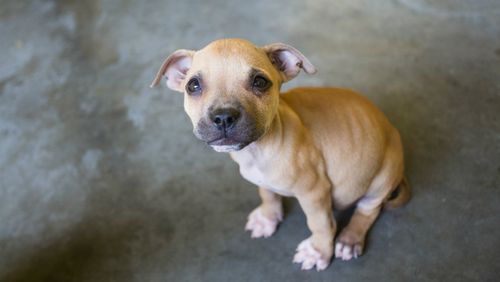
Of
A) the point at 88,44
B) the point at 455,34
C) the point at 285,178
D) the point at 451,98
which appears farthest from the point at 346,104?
the point at 88,44

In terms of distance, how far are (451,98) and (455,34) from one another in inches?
40.3

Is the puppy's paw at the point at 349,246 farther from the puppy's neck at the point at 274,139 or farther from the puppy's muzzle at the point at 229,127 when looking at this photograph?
the puppy's muzzle at the point at 229,127

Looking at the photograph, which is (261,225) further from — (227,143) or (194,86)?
(194,86)

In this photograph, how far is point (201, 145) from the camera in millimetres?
4527

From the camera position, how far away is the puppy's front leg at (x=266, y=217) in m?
3.66

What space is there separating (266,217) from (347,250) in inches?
26.3

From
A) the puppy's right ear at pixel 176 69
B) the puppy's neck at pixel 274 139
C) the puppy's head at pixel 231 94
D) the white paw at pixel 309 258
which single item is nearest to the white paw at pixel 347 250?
the white paw at pixel 309 258

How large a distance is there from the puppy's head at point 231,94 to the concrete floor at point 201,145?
56.3 inches

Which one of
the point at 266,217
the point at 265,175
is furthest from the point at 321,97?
the point at 266,217

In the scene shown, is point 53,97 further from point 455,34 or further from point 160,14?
point 455,34

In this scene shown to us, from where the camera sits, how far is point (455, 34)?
16.9 feet

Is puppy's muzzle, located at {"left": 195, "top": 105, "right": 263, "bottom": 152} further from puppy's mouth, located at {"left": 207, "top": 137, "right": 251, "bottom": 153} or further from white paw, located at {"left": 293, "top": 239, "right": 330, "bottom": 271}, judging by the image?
white paw, located at {"left": 293, "top": 239, "right": 330, "bottom": 271}

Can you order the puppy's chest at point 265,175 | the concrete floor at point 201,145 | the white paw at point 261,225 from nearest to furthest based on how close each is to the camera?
the puppy's chest at point 265,175 < the concrete floor at point 201,145 < the white paw at point 261,225

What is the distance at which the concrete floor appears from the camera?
3.63 meters
